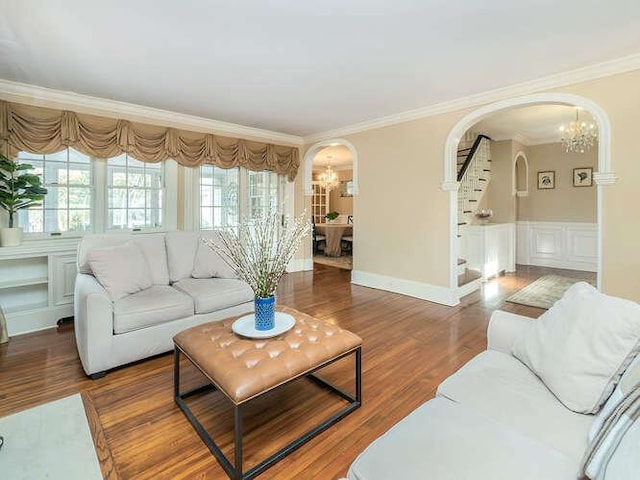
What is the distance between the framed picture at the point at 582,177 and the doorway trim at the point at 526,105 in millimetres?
3800

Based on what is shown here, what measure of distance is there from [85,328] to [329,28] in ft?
9.53

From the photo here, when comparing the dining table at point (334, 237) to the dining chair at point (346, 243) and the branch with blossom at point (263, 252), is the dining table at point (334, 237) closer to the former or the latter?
the dining chair at point (346, 243)

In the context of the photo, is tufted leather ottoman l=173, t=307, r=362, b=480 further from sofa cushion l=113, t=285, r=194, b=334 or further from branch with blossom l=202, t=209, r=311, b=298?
sofa cushion l=113, t=285, r=194, b=334

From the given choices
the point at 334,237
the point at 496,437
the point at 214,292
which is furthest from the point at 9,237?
the point at 334,237

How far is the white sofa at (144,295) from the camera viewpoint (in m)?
2.43

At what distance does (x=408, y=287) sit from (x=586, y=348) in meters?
3.44

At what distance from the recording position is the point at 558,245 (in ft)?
21.9

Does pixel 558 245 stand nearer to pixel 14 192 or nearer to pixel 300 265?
pixel 300 265

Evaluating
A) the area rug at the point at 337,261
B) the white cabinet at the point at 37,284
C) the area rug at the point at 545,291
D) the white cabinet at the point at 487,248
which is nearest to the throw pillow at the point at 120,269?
the white cabinet at the point at 37,284

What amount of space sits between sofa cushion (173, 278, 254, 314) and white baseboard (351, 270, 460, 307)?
2.43 m

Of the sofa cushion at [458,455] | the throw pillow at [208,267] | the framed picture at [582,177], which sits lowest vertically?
the sofa cushion at [458,455]

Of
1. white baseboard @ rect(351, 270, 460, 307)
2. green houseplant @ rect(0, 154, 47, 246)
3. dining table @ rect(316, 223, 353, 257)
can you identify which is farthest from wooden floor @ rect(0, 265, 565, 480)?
dining table @ rect(316, 223, 353, 257)

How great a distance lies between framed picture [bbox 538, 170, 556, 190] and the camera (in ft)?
22.2

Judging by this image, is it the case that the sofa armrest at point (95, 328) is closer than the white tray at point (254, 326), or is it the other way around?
the white tray at point (254, 326)
